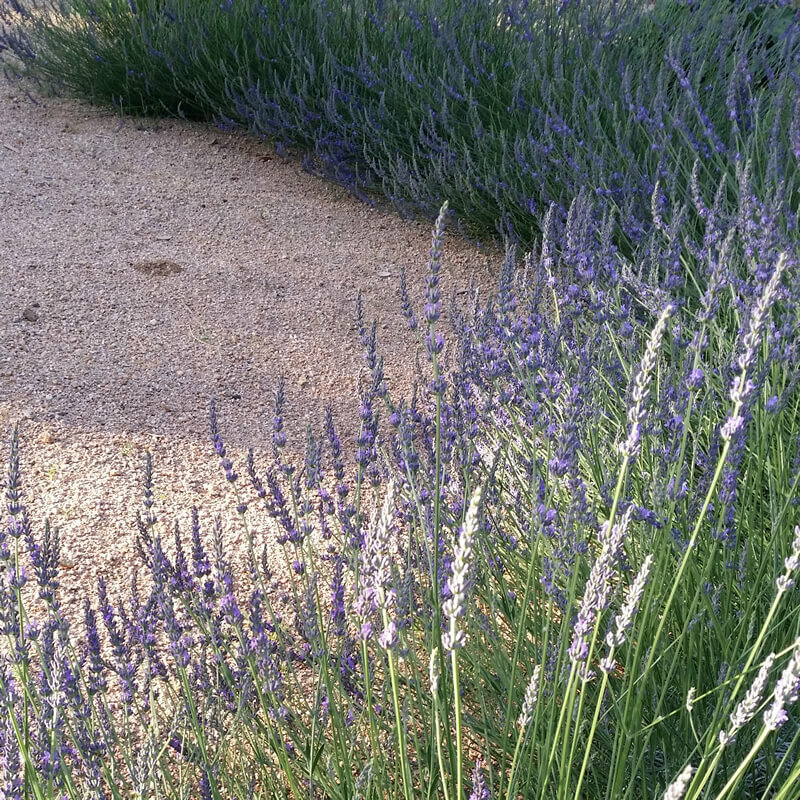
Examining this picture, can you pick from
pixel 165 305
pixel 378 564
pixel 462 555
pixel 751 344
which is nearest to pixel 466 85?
pixel 165 305

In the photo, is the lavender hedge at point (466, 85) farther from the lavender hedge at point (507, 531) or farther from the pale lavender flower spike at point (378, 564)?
the pale lavender flower spike at point (378, 564)

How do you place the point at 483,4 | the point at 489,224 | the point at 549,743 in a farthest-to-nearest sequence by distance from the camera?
the point at 483,4 < the point at 489,224 < the point at 549,743

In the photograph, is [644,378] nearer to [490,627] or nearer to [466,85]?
[490,627]

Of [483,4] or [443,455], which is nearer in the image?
[443,455]

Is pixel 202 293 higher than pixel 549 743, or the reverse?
pixel 202 293

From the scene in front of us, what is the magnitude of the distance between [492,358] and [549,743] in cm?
109

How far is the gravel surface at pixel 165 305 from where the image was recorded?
281 centimetres

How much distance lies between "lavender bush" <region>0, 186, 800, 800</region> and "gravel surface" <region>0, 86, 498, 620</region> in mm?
525

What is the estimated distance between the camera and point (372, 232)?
14.5 ft

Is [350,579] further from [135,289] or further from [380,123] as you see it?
[380,123]

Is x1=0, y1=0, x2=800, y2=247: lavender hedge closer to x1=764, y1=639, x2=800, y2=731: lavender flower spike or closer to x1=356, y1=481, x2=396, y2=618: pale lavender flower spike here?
x1=356, y1=481, x2=396, y2=618: pale lavender flower spike

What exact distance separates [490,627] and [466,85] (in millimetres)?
3573

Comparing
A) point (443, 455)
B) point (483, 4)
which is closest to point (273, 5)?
point (483, 4)

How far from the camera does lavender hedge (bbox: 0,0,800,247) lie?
3.77m
